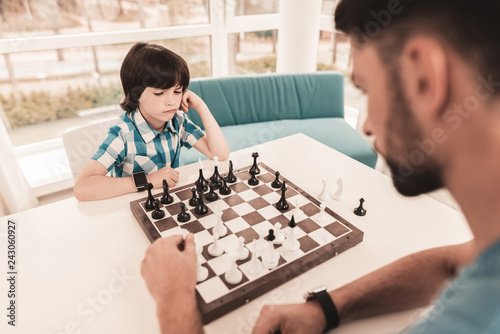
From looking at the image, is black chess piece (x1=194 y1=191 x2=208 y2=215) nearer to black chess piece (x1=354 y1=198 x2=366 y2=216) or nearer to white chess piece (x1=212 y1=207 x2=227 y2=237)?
white chess piece (x1=212 y1=207 x2=227 y2=237)

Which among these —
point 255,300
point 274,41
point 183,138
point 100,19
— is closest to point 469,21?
point 255,300

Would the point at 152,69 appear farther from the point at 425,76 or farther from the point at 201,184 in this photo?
the point at 425,76

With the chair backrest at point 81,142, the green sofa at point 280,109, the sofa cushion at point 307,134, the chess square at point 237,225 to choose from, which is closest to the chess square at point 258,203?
the chess square at point 237,225

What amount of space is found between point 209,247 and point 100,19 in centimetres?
269

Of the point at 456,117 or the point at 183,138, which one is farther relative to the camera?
the point at 183,138

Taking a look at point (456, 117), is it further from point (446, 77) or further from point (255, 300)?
point (255, 300)

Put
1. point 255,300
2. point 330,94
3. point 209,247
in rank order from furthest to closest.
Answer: point 330,94, point 209,247, point 255,300

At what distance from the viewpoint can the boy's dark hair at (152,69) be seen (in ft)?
5.11

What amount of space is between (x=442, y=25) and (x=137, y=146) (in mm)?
1446

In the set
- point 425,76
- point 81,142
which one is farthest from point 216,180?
point 425,76

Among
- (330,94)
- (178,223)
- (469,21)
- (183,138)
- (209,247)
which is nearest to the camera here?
(469,21)

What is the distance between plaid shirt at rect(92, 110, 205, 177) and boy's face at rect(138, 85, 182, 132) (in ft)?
0.19

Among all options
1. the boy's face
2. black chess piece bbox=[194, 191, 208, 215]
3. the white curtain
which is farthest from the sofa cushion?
black chess piece bbox=[194, 191, 208, 215]

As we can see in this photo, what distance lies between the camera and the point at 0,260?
3.61 feet
